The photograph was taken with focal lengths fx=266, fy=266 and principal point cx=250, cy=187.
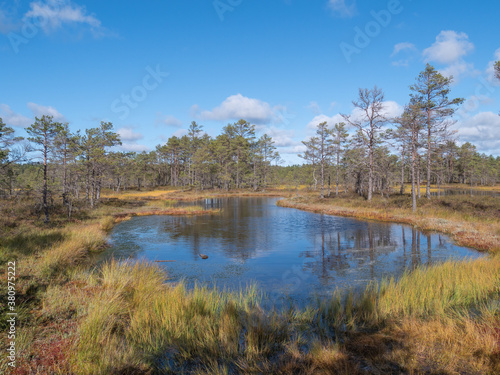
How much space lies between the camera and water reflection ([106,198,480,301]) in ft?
35.9

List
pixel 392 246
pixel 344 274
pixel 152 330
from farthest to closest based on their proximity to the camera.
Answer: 1. pixel 392 246
2. pixel 344 274
3. pixel 152 330

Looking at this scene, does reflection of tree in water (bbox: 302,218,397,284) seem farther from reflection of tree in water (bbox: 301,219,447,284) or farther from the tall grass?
the tall grass

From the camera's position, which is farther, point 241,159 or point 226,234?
point 241,159

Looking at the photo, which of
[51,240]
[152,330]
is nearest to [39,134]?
[51,240]

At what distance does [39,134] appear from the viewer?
20906 millimetres

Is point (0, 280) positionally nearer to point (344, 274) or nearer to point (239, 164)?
point (344, 274)

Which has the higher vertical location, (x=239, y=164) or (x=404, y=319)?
(x=239, y=164)

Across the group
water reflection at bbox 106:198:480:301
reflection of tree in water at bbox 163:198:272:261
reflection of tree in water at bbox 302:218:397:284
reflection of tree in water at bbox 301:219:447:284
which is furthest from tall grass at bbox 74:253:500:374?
reflection of tree in water at bbox 163:198:272:261

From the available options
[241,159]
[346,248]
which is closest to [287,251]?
[346,248]

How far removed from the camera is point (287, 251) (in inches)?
633

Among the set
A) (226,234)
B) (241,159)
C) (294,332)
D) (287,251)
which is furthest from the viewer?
(241,159)

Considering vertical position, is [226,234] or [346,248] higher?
[346,248]

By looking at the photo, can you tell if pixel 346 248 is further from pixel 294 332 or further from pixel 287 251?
pixel 294 332

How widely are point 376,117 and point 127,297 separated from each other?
32.9 metres
